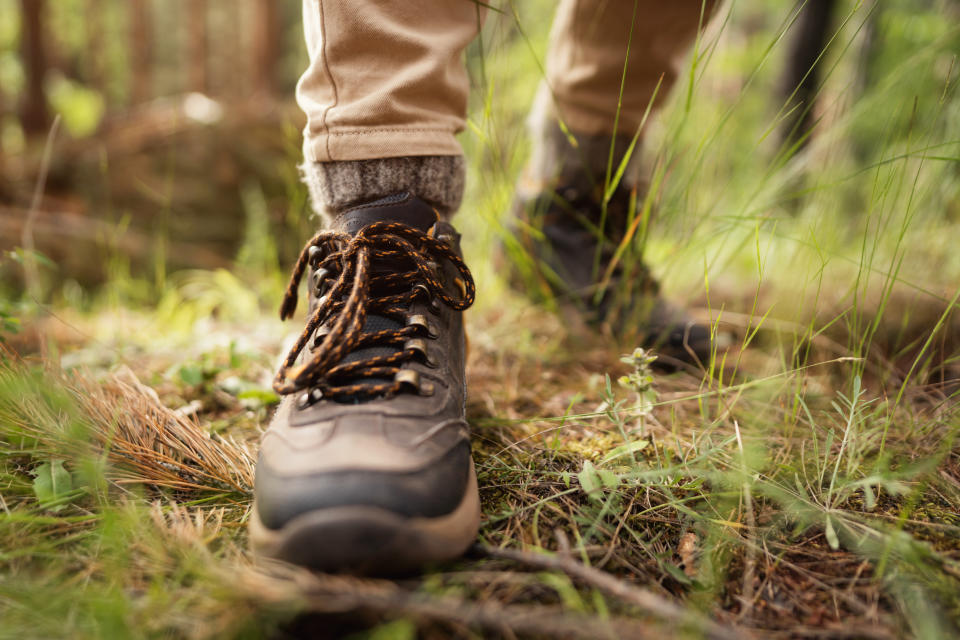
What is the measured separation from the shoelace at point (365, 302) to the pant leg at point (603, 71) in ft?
1.87

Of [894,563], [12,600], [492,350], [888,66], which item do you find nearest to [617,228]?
[492,350]

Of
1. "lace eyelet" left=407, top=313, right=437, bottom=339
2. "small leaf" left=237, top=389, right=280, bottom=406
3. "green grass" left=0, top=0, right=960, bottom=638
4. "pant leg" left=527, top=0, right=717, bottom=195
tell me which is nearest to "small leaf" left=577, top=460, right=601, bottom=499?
"green grass" left=0, top=0, right=960, bottom=638

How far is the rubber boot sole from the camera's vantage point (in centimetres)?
62

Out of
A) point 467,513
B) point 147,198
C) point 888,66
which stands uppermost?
point 888,66

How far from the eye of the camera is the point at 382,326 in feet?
3.07

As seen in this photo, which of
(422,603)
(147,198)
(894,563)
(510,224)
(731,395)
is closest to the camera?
(422,603)

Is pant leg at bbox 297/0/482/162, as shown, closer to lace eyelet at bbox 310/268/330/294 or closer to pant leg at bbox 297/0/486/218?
pant leg at bbox 297/0/486/218

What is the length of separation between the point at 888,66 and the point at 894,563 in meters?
2.47

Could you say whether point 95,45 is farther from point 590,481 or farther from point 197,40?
point 590,481

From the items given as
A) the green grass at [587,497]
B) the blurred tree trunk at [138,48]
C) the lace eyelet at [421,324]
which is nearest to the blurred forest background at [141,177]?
the green grass at [587,497]

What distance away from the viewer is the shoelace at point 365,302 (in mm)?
831

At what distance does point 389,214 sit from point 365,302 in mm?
220

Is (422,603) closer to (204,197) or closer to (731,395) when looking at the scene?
(731,395)

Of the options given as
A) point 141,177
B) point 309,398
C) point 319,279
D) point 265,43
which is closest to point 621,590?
point 309,398
